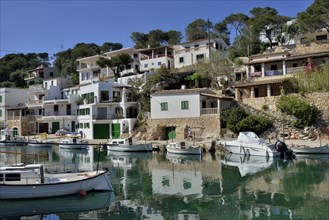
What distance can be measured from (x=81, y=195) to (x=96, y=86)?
33798mm

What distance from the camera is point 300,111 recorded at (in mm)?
33406

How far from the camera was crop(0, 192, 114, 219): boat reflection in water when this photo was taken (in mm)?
14486

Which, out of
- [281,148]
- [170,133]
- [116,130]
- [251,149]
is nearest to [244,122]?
[251,149]

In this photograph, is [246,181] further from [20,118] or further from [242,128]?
[20,118]

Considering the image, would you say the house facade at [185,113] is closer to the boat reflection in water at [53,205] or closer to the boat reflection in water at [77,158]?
the boat reflection in water at [77,158]

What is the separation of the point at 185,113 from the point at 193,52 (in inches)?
731

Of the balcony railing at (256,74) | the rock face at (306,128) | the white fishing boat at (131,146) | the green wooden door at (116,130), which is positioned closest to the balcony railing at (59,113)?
the green wooden door at (116,130)

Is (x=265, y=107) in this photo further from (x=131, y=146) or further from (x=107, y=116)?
(x=107, y=116)

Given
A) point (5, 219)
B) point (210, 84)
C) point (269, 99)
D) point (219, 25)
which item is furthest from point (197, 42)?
point (5, 219)

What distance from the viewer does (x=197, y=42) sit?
57.0 meters

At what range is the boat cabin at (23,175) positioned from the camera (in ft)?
54.5

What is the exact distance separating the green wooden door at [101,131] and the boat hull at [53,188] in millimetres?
29501

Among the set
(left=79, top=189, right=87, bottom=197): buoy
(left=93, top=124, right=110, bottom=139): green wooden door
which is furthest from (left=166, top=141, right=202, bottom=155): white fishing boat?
(left=93, top=124, right=110, bottom=139): green wooden door

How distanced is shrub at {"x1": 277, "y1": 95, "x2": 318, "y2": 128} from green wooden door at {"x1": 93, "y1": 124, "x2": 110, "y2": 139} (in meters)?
25.6
